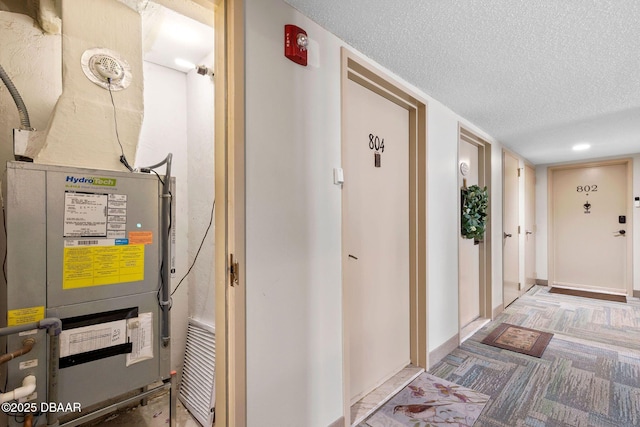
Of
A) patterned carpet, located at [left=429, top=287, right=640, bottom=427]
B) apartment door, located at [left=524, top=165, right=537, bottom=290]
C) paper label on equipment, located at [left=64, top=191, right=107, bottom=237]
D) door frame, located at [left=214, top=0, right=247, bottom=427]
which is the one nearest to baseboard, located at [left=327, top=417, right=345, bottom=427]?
door frame, located at [left=214, top=0, right=247, bottom=427]

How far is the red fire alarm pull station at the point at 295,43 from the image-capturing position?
1.35 meters

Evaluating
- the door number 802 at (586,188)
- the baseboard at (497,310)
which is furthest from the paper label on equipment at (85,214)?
the door number 802 at (586,188)

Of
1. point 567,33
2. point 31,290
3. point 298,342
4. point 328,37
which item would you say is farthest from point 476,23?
point 31,290

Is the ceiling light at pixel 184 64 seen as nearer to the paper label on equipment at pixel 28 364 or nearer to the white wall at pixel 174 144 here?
the white wall at pixel 174 144

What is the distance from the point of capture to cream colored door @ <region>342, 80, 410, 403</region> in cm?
189

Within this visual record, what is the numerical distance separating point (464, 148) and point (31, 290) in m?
3.55

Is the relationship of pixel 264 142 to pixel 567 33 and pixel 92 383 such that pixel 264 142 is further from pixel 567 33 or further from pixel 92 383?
pixel 567 33

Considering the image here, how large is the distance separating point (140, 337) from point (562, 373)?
2984mm

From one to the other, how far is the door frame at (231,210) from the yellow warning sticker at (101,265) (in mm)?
566

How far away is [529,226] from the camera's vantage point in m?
4.96

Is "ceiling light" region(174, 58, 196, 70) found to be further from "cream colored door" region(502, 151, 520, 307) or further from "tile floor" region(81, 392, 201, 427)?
"cream colored door" region(502, 151, 520, 307)

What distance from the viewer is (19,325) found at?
3.77 feet

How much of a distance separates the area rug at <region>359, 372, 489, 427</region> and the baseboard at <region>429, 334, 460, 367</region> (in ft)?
0.75

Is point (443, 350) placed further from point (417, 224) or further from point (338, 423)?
point (338, 423)
